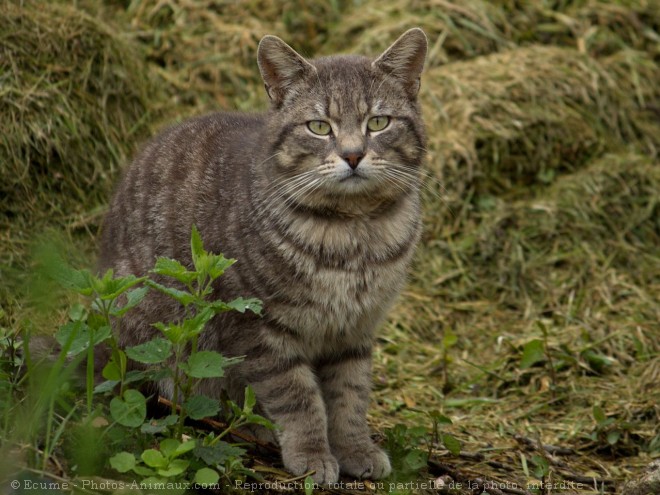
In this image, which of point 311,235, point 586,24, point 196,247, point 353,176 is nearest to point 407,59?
point 353,176

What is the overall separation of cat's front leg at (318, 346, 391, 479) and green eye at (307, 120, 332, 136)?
0.89 m

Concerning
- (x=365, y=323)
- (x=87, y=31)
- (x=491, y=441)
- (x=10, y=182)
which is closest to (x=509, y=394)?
(x=491, y=441)

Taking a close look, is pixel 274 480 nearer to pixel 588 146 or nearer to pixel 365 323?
pixel 365 323

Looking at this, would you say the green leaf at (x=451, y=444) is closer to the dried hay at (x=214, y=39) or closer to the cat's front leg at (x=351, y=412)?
the cat's front leg at (x=351, y=412)

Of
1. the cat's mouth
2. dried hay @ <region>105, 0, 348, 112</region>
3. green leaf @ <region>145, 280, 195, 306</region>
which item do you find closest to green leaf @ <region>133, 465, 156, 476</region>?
green leaf @ <region>145, 280, 195, 306</region>

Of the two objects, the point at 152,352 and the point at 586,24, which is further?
the point at 586,24

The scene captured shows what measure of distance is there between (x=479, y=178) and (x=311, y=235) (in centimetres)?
246

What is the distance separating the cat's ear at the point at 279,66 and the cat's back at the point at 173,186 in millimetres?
202

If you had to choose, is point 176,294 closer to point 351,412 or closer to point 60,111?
point 351,412

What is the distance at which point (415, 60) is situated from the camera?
369cm

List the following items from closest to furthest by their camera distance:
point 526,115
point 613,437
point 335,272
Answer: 1. point 335,272
2. point 613,437
3. point 526,115

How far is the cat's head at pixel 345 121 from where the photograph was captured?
341cm

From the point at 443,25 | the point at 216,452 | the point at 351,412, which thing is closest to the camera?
the point at 216,452

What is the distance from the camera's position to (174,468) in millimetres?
2797
